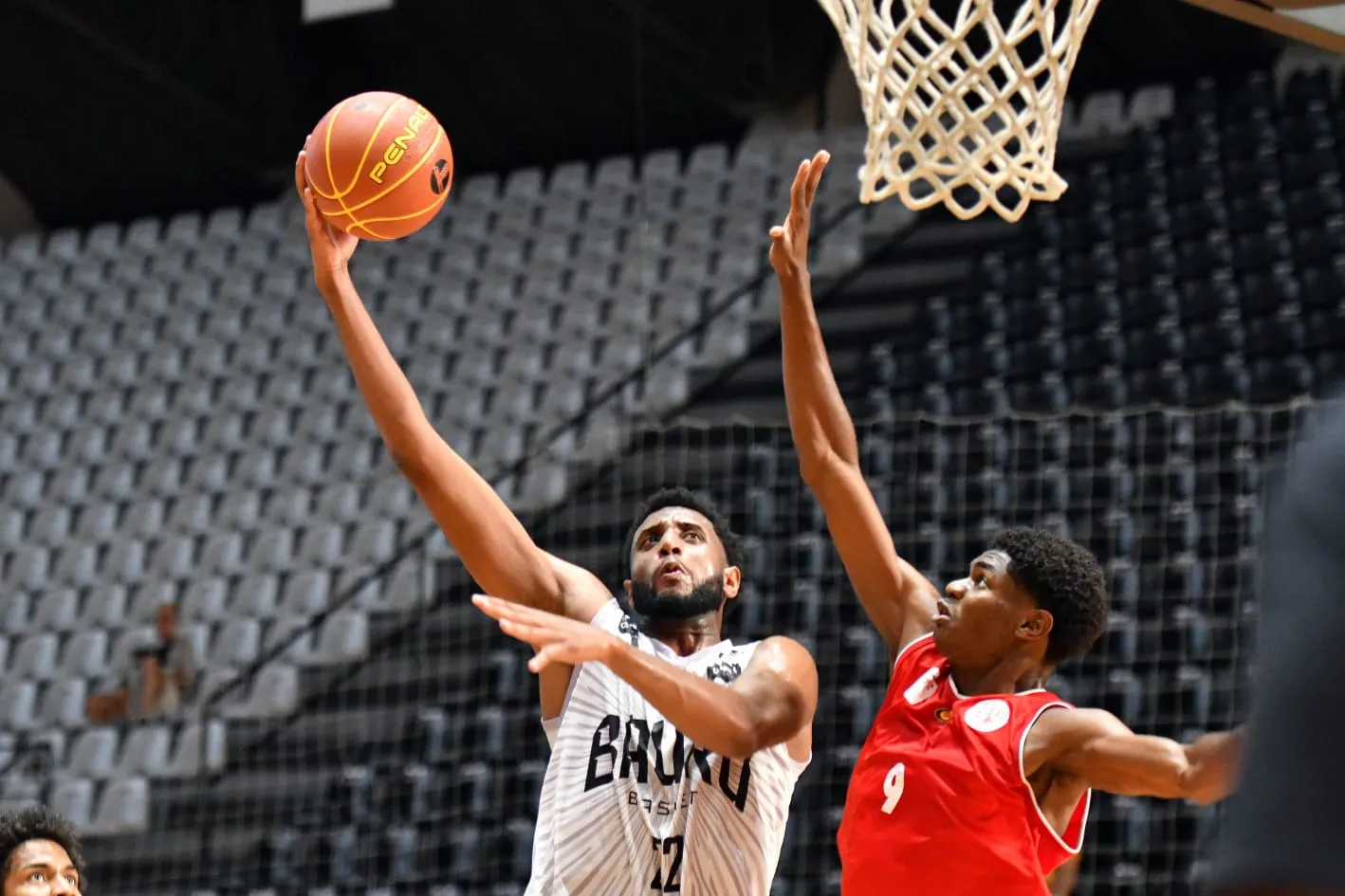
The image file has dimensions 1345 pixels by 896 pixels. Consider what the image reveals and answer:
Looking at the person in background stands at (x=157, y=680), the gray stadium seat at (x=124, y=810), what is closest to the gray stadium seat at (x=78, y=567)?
the person in background stands at (x=157, y=680)

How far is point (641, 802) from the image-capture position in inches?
141

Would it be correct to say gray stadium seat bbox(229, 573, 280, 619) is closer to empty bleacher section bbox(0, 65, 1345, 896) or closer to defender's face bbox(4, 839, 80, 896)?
empty bleacher section bbox(0, 65, 1345, 896)

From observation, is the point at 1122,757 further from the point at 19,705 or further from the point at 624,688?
the point at 19,705

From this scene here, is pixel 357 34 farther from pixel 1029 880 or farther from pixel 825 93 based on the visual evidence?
pixel 1029 880

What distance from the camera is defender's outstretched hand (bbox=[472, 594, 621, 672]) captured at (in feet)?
9.30

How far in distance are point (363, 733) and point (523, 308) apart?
3979 mm

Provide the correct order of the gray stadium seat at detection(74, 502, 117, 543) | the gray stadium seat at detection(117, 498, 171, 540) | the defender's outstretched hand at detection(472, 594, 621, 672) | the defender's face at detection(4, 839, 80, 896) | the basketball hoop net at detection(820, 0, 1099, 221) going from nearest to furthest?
1. the defender's outstretched hand at detection(472, 594, 621, 672)
2. the defender's face at detection(4, 839, 80, 896)
3. the basketball hoop net at detection(820, 0, 1099, 221)
4. the gray stadium seat at detection(117, 498, 171, 540)
5. the gray stadium seat at detection(74, 502, 117, 543)

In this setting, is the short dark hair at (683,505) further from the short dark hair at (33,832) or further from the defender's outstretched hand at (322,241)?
the short dark hair at (33,832)

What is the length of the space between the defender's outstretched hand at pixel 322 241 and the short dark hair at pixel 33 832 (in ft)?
4.48

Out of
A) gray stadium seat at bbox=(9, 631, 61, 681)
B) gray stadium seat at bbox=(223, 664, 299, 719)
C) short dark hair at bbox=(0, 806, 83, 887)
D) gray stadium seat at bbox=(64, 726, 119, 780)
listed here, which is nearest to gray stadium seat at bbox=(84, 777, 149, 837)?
gray stadium seat at bbox=(64, 726, 119, 780)

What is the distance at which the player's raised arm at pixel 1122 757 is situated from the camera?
3.18 metres

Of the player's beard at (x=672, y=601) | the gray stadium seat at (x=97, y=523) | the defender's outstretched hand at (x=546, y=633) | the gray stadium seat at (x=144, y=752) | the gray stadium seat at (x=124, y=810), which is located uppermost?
the gray stadium seat at (x=97, y=523)

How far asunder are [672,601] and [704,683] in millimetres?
504

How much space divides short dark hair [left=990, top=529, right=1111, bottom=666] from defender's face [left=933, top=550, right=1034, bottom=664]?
0.03m
